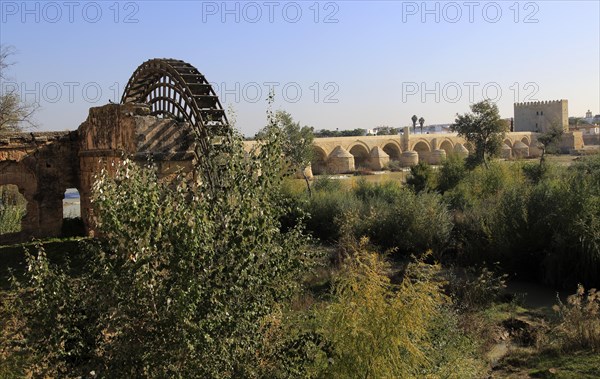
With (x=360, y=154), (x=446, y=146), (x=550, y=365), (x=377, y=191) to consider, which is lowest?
(x=550, y=365)

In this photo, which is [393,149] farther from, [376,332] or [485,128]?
[376,332]

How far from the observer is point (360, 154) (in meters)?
43.3

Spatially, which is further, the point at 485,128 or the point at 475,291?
the point at 485,128

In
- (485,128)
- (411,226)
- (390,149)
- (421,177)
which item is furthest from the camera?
(390,149)

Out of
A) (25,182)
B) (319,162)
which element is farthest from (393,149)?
(25,182)

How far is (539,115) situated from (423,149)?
18.7 meters

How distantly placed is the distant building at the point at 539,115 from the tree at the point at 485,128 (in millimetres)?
30617

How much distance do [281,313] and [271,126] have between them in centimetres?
140

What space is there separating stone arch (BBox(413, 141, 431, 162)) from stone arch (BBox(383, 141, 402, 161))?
2105 mm

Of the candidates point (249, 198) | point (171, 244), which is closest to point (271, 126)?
point (249, 198)

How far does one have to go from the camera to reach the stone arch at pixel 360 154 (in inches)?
1650

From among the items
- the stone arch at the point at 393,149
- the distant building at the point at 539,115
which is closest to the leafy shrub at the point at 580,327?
the stone arch at the point at 393,149

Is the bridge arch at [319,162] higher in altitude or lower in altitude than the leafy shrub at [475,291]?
higher

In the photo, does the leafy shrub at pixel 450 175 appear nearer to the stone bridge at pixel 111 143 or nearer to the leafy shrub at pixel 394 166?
the stone bridge at pixel 111 143
